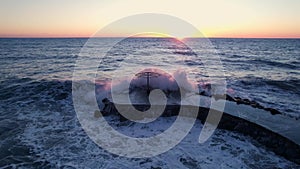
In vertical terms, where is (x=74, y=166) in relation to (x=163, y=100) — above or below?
below

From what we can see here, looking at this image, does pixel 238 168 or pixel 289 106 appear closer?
pixel 238 168

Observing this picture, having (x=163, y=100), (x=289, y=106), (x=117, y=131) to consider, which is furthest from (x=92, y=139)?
(x=289, y=106)

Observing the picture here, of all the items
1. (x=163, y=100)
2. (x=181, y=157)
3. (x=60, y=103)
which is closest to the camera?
(x=181, y=157)

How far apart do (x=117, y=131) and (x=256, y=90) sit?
9736 millimetres

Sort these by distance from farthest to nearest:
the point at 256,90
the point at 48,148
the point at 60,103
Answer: the point at 256,90 → the point at 60,103 → the point at 48,148

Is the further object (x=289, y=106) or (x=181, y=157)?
(x=289, y=106)

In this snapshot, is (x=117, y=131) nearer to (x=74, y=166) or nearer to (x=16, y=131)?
(x=74, y=166)

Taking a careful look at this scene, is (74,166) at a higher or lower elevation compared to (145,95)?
lower

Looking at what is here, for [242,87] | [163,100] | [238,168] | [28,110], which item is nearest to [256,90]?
[242,87]

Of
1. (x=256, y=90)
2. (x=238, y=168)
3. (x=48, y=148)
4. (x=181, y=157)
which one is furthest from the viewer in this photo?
(x=256, y=90)

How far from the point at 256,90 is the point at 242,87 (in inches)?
39.4

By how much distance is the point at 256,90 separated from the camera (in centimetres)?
1312

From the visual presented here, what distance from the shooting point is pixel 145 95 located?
9.58 meters

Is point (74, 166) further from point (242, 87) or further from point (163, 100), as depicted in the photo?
point (242, 87)
